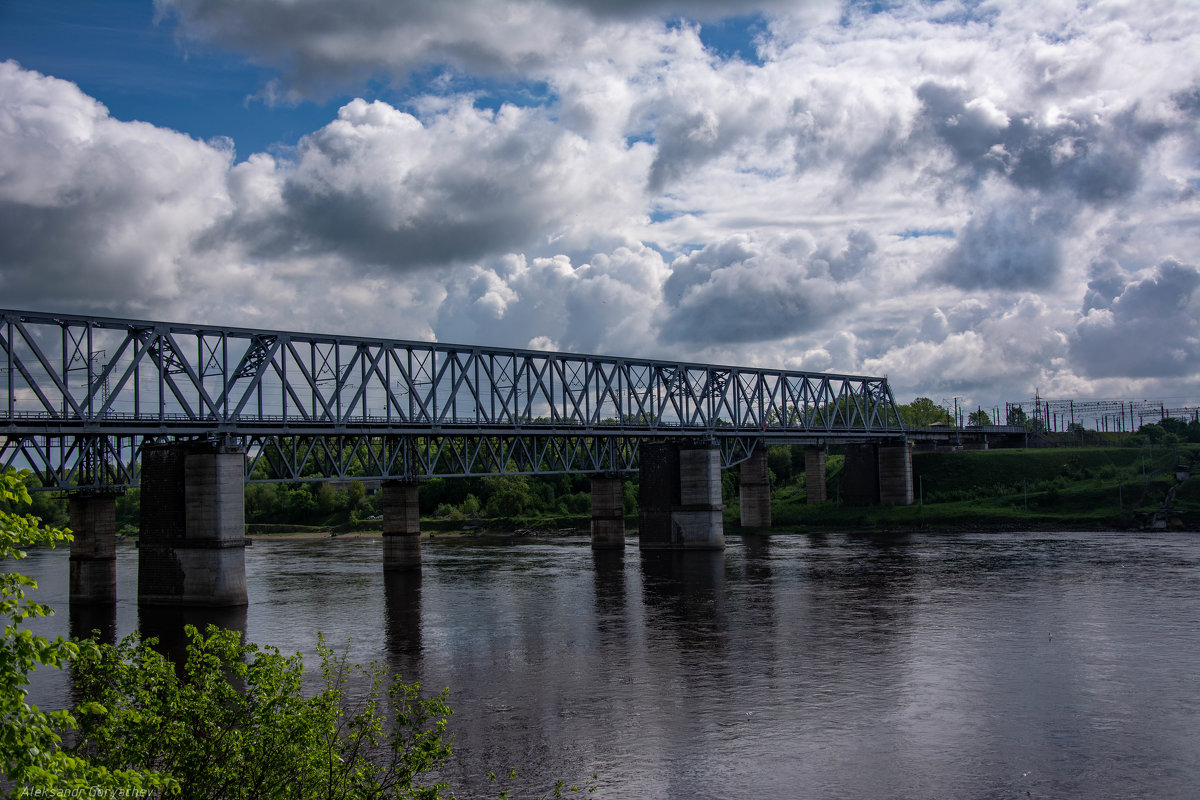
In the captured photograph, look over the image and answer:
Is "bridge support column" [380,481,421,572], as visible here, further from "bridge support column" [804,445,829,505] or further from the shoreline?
"bridge support column" [804,445,829,505]

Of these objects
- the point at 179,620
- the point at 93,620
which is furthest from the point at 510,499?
the point at 179,620

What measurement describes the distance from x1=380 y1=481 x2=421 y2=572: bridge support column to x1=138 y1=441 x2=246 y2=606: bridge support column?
2379 cm

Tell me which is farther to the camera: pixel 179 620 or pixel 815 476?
pixel 815 476

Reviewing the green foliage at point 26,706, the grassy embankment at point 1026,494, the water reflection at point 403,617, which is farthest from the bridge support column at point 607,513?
the green foliage at point 26,706

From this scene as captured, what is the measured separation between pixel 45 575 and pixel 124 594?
21.6 meters

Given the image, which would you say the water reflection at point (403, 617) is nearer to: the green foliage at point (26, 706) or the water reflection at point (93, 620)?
the water reflection at point (93, 620)

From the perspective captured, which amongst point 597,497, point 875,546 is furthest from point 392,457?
point 875,546

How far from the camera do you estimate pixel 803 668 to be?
1441 inches

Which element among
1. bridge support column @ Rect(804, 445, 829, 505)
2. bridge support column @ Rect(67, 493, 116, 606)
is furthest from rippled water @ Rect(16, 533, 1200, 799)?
bridge support column @ Rect(804, 445, 829, 505)

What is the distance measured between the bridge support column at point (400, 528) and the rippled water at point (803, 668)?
4.60 meters

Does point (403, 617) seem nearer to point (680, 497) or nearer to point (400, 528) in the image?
point (400, 528)

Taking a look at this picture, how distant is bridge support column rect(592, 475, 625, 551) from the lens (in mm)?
102125

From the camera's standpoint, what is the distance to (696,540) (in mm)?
94812

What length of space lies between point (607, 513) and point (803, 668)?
6622 cm
